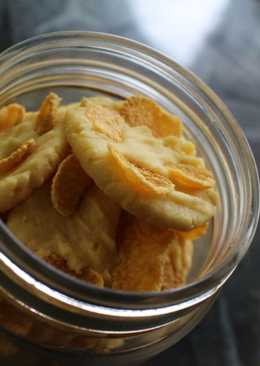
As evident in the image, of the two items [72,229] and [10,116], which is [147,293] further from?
[10,116]

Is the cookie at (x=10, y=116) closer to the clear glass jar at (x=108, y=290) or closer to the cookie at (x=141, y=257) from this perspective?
the clear glass jar at (x=108, y=290)

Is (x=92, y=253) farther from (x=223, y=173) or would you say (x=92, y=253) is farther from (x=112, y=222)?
(x=223, y=173)

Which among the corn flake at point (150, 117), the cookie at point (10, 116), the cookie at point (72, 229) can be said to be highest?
the corn flake at point (150, 117)

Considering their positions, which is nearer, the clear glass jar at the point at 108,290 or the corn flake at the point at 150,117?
the clear glass jar at the point at 108,290

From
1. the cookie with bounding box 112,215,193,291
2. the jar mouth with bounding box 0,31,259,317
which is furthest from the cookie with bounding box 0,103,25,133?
the cookie with bounding box 112,215,193,291

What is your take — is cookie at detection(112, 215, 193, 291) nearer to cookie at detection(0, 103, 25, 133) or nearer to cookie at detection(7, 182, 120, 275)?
cookie at detection(7, 182, 120, 275)

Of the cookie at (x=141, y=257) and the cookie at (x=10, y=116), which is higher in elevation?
the cookie at (x=10, y=116)

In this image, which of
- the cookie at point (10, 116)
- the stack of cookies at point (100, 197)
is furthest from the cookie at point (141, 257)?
the cookie at point (10, 116)
